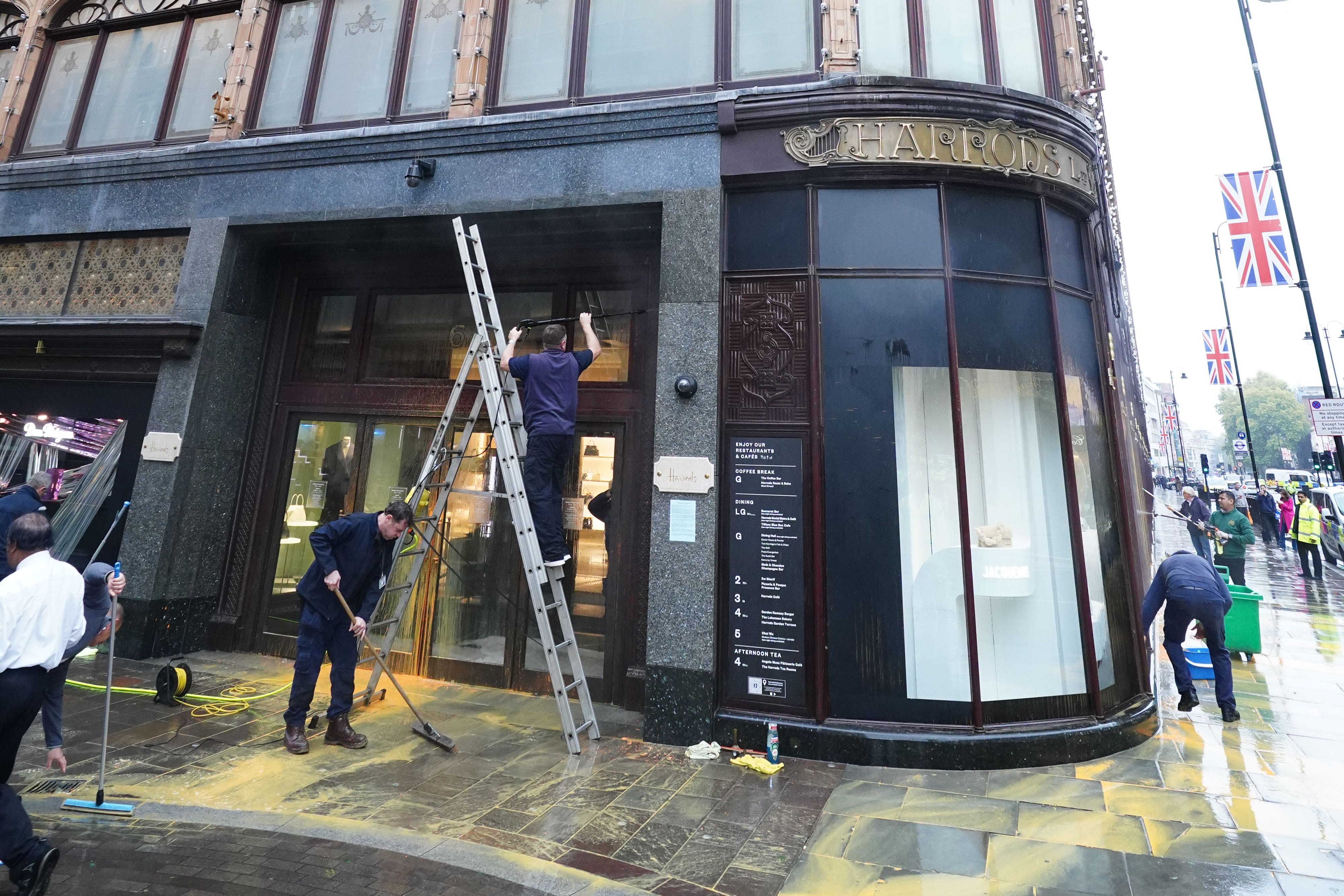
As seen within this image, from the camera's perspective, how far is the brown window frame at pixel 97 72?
29.3ft

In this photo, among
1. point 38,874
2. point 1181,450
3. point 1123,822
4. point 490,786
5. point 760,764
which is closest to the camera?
point 38,874

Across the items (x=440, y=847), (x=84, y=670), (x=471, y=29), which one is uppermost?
(x=471, y=29)

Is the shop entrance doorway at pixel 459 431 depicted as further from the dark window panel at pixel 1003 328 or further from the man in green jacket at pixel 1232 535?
the man in green jacket at pixel 1232 535

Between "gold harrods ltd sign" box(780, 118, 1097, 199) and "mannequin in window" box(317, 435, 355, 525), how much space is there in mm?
6333

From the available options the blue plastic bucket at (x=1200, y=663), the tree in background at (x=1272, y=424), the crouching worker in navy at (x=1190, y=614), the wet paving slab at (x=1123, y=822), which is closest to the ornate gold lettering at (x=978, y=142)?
the crouching worker in navy at (x=1190, y=614)

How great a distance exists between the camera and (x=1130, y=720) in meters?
5.68

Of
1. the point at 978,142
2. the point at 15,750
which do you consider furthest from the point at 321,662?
the point at 978,142

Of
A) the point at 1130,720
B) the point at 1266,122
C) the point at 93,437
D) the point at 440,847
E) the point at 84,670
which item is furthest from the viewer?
the point at 1266,122

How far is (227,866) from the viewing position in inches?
141

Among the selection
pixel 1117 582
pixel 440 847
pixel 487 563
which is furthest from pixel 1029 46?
pixel 440 847

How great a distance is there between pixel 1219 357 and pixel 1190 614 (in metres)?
21.2

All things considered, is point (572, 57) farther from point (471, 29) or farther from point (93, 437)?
point (93, 437)

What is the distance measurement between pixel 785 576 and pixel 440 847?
10.8 feet

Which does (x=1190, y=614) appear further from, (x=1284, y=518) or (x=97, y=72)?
(x=1284, y=518)
